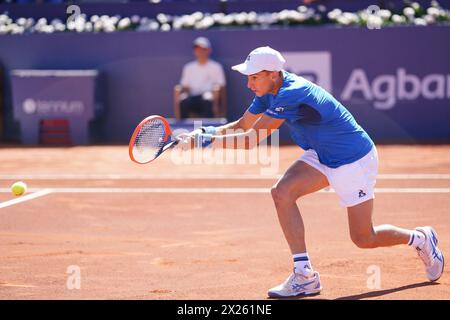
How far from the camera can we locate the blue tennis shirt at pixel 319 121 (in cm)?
531

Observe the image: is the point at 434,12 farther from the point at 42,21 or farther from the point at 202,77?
the point at 42,21

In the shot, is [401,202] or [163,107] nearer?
[401,202]

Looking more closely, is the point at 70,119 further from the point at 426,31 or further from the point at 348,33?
the point at 426,31

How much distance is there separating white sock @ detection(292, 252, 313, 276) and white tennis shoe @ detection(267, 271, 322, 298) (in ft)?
0.09

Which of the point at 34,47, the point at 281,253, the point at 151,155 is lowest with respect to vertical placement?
the point at 281,253

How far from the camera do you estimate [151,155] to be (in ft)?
19.2

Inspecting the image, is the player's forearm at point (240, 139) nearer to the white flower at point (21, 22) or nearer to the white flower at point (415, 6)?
the white flower at point (415, 6)

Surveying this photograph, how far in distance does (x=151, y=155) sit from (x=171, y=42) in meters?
9.66

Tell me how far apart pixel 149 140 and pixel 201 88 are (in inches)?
345

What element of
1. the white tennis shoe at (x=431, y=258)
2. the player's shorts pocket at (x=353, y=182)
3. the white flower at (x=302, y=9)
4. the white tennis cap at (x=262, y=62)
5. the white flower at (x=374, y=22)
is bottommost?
the white tennis shoe at (x=431, y=258)

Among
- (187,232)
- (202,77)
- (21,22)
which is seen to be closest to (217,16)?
(202,77)

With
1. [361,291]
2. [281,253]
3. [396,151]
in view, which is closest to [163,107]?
[396,151]

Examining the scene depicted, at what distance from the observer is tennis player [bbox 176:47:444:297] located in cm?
538

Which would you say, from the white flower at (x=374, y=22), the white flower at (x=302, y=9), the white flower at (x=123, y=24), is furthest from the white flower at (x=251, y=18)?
the white flower at (x=123, y=24)
